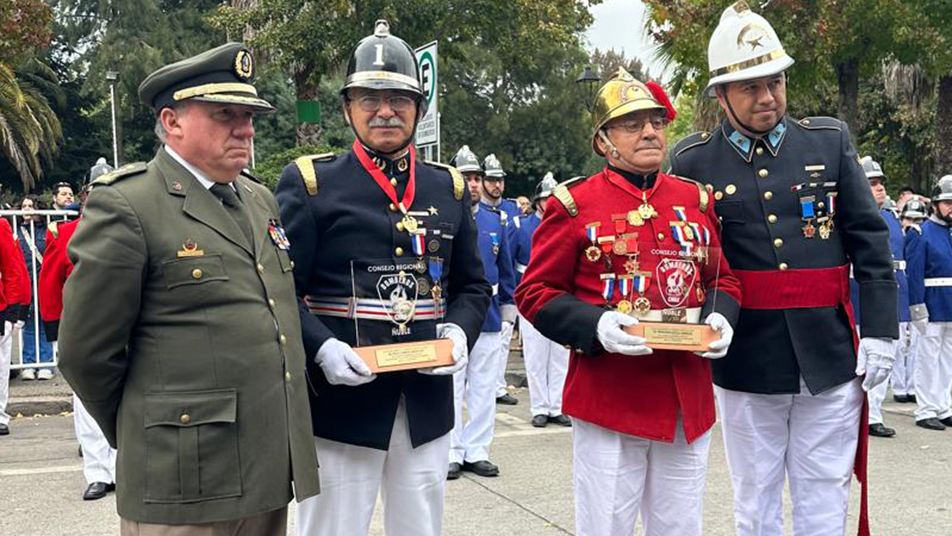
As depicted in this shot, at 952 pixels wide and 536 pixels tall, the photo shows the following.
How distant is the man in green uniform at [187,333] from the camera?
2717 millimetres

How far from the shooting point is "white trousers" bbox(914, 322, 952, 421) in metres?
8.84

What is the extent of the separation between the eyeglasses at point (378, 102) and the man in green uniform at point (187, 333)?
1.75 ft

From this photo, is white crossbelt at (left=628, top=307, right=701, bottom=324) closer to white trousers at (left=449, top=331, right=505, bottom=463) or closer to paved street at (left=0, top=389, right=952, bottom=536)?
paved street at (left=0, top=389, right=952, bottom=536)

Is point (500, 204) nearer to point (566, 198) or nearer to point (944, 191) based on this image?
point (944, 191)

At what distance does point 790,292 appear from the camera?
12.8ft

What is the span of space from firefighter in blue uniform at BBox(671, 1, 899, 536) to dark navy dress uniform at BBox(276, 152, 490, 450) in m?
1.23

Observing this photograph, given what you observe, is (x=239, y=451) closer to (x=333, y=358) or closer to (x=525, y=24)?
(x=333, y=358)

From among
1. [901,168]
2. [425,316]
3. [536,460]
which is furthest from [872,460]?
[901,168]

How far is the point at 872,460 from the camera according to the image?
7.39 meters

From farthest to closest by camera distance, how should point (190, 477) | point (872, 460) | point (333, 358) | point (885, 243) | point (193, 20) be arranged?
1. point (193, 20)
2. point (872, 460)
3. point (885, 243)
4. point (333, 358)
5. point (190, 477)

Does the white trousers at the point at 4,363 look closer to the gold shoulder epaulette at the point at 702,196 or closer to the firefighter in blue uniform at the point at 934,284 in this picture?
the gold shoulder epaulette at the point at 702,196

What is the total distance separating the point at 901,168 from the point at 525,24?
553 inches

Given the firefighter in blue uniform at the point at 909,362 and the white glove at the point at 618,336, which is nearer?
the white glove at the point at 618,336

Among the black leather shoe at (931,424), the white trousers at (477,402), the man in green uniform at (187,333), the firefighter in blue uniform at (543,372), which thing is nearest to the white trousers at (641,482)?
the man in green uniform at (187,333)
